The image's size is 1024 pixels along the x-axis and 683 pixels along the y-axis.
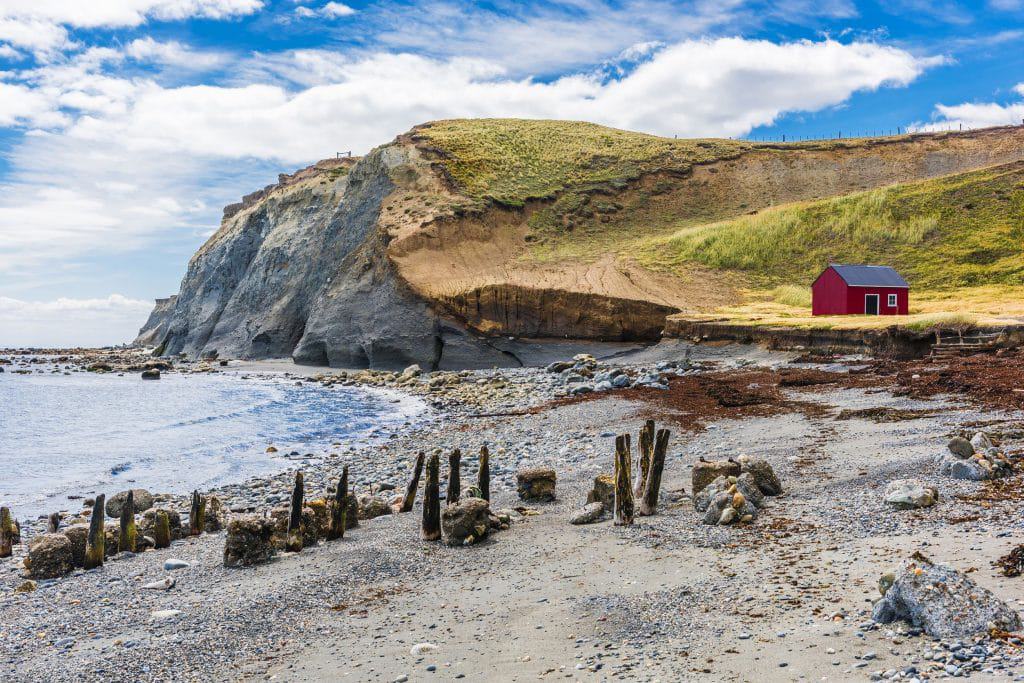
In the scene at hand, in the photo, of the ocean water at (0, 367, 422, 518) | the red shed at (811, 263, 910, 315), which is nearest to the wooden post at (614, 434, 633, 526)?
the ocean water at (0, 367, 422, 518)

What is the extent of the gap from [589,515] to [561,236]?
55396 millimetres

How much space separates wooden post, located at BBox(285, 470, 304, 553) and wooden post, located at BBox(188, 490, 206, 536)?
112 inches

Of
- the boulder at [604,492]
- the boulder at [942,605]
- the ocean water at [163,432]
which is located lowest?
the ocean water at [163,432]

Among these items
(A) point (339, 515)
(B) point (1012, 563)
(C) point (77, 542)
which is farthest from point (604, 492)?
(C) point (77, 542)

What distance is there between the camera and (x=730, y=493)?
1109cm

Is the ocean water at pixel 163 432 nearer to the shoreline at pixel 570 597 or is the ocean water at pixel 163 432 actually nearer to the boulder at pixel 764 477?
the shoreline at pixel 570 597

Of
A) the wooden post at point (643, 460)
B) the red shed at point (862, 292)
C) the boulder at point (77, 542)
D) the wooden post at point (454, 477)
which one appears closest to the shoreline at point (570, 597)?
the boulder at point (77, 542)

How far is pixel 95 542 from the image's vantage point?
1284cm

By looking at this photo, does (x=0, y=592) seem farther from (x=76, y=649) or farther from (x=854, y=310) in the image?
(x=854, y=310)

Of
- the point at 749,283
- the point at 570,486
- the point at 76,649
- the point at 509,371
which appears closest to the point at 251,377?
the point at 509,371

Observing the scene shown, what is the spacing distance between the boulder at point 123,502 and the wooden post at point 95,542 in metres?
4.07

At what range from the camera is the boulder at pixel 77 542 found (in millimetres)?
12836

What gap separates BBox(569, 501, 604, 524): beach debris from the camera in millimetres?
12336

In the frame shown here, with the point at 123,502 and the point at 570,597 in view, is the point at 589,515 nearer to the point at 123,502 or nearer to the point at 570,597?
the point at 570,597
